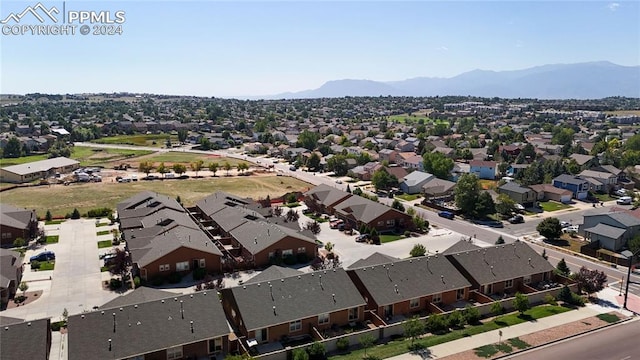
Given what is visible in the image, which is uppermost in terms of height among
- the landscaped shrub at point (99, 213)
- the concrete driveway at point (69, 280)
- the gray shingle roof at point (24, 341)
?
the gray shingle roof at point (24, 341)

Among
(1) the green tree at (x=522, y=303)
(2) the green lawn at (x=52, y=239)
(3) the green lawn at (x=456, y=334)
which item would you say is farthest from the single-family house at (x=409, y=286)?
(2) the green lawn at (x=52, y=239)

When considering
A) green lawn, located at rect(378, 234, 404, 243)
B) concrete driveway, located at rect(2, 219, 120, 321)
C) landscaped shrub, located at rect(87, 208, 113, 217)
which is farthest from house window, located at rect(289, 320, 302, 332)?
landscaped shrub, located at rect(87, 208, 113, 217)

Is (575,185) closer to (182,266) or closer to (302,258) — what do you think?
(302,258)

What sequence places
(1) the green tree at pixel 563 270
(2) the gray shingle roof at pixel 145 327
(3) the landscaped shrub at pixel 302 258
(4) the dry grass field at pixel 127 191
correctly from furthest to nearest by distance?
(4) the dry grass field at pixel 127 191 < (3) the landscaped shrub at pixel 302 258 < (1) the green tree at pixel 563 270 < (2) the gray shingle roof at pixel 145 327

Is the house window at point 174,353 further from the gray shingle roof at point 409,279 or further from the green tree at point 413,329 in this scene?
the green tree at point 413,329

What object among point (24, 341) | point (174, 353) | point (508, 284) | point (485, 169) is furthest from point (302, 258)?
point (485, 169)

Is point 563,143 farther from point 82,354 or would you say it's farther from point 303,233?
point 82,354
